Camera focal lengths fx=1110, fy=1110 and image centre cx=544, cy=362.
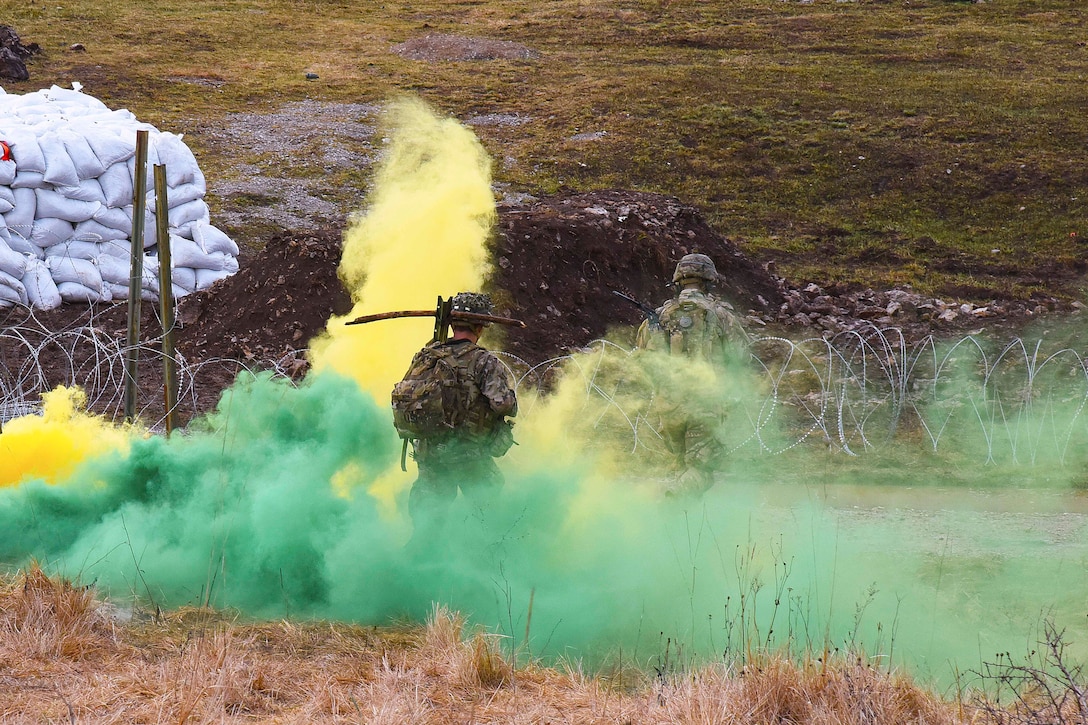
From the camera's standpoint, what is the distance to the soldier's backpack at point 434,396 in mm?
5664

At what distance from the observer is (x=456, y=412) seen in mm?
5699

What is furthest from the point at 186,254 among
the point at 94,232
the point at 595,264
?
the point at 595,264

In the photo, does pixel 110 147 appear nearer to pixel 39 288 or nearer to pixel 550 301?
pixel 39 288

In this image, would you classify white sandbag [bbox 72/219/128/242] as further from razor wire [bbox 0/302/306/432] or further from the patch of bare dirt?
the patch of bare dirt

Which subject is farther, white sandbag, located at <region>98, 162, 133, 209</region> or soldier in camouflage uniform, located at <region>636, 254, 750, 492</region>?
white sandbag, located at <region>98, 162, 133, 209</region>

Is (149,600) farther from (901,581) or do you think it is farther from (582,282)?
(582,282)


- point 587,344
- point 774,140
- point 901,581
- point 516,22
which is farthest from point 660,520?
point 516,22

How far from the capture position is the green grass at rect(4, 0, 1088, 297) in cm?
1639

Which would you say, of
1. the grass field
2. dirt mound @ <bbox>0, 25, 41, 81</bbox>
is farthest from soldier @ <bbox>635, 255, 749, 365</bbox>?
dirt mound @ <bbox>0, 25, 41, 81</bbox>

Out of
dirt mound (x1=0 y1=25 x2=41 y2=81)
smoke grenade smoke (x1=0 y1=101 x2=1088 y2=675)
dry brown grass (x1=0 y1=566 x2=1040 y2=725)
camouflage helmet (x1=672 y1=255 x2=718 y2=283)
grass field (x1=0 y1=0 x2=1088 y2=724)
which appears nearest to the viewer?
dry brown grass (x1=0 y1=566 x2=1040 y2=725)

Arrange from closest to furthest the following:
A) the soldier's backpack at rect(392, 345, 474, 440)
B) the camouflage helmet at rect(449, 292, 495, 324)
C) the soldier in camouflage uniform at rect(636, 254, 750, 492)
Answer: the soldier's backpack at rect(392, 345, 474, 440)
the camouflage helmet at rect(449, 292, 495, 324)
the soldier in camouflage uniform at rect(636, 254, 750, 492)

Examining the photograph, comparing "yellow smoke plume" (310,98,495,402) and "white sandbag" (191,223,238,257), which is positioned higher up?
"yellow smoke plume" (310,98,495,402)

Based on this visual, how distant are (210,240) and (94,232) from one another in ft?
4.14

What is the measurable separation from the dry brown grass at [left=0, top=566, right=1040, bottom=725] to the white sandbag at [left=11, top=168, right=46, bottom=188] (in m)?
7.74
